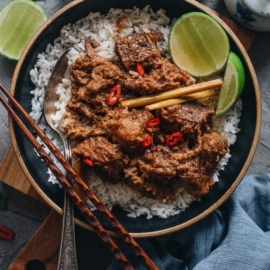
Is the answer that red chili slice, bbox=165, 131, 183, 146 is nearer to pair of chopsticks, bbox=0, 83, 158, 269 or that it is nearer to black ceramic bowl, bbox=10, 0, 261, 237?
black ceramic bowl, bbox=10, 0, 261, 237

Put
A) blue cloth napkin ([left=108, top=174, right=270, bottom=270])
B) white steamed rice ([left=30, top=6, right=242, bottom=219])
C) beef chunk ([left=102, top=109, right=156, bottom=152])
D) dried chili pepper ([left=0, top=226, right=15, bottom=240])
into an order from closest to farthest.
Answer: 1. beef chunk ([left=102, top=109, right=156, bottom=152])
2. white steamed rice ([left=30, top=6, right=242, bottom=219])
3. blue cloth napkin ([left=108, top=174, right=270, bottom=270])
4. dried chili pepper ([left=0, top=226, right=15, bottom=240])

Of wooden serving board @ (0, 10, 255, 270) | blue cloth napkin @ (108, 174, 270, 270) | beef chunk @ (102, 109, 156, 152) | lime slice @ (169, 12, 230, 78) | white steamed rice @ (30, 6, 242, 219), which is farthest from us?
wooden serving board @ (0, 10, 255, 270)

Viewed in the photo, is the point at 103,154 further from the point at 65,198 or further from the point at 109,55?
the point at 109,55

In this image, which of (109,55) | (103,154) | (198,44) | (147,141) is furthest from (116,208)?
(198,44)

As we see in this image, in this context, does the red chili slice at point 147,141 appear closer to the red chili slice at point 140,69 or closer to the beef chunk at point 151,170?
the beef chunk at point 151,170

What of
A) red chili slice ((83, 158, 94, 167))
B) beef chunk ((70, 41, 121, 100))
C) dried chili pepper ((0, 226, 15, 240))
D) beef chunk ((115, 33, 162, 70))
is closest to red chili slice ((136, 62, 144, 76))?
beef chunk ((115, 33, 162, 70))

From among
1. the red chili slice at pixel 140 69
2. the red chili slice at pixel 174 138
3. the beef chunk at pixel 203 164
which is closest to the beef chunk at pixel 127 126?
the red chili slice at pixel 174 138
